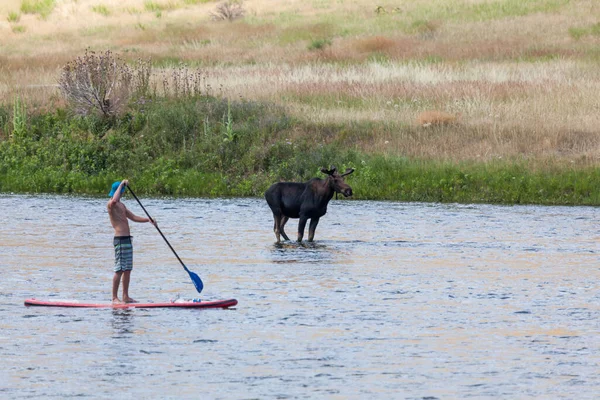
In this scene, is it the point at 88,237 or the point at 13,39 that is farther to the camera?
the point at 13,39

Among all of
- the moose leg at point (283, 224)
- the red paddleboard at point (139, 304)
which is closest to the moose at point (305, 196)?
the moose leg at point (283, 224)

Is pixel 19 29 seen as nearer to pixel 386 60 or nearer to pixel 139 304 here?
pixel 386 60

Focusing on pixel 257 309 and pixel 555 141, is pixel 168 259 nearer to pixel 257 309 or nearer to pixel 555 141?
pixel 257 309

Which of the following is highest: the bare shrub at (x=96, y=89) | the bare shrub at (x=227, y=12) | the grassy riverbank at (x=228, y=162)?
the bare shrub at (x=227, y=12)

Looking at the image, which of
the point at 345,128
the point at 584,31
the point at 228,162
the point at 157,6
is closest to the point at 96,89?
the point at 228,162

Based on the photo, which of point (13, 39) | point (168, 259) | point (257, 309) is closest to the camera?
point (257, 309)

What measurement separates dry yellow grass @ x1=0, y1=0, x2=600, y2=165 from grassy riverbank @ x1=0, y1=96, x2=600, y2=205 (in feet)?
3.65

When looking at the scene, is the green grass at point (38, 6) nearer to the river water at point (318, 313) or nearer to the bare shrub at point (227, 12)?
the bare shrub at point (227, 12)

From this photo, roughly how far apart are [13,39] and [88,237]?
43161 millimetres

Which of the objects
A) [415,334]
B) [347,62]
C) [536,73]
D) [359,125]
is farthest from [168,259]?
[347,62]

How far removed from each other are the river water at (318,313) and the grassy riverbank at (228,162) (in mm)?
3322

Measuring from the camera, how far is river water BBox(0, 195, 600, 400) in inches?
521

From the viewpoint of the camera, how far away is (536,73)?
42.2m

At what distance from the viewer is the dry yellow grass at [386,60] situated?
113ft
